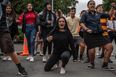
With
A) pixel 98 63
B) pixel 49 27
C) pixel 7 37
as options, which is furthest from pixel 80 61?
pixel 7 37

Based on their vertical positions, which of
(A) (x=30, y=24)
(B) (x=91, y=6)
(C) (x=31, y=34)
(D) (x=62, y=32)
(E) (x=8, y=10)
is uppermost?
(B) (x=91, y=6)

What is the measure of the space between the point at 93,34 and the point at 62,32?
105cm

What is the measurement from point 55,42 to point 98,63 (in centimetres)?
254

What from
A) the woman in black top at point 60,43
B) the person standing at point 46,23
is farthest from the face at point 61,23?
the person standing at point 46,23

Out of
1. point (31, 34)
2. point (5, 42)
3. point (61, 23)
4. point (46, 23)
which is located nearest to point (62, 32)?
point (61, 23)

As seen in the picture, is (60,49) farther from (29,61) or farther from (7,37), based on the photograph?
(29,61)

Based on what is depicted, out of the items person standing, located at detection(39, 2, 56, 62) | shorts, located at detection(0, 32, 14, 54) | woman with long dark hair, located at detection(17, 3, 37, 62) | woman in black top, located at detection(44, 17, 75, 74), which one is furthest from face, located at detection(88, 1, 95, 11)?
shorts, located at detection(0, 32, 14, 54)

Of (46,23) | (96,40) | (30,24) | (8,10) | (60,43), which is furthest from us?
(30,24)

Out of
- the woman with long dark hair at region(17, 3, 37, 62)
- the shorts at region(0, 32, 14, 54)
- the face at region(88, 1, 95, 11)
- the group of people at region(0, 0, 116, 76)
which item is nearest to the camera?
the shorts at region(0, 32, 14, 54)

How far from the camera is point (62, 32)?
11.2 meters

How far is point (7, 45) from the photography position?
10070mm

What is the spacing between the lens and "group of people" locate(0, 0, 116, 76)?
10250mm

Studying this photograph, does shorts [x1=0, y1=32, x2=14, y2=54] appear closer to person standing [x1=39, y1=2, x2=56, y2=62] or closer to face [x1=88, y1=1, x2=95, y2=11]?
face [x1=88, y1=1, x2=95, y2=11]

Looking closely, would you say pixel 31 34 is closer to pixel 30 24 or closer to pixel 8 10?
pixel 30 24
